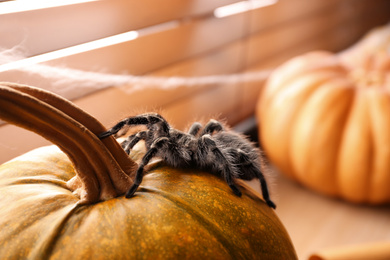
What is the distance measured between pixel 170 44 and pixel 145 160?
2.96 ft

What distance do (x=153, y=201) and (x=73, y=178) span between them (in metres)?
0.13

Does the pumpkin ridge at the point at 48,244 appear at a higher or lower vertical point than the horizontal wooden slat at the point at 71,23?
lower

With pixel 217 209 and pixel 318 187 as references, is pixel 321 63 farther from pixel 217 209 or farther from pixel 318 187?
pixel 217 209

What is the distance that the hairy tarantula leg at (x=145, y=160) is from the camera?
513mm

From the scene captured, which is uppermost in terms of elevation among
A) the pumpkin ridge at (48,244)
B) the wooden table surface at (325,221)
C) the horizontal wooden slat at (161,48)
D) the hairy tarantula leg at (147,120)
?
the horizontal wooden slat at (161,48)

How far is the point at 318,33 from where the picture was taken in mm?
2477

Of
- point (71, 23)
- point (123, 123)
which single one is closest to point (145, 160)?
point (123, 123)

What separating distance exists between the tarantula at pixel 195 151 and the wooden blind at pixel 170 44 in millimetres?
97

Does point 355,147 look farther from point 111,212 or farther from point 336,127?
point 111,212

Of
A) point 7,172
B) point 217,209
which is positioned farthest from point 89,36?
point 217,209

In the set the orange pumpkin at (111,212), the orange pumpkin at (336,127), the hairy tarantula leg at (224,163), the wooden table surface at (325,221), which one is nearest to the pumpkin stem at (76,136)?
the orange pumpkin at (111,212)

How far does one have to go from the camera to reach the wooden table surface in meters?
1.30

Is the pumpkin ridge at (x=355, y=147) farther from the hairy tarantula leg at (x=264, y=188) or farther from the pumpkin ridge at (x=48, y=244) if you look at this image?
the pumpkin ridge at (x=48, y=244)

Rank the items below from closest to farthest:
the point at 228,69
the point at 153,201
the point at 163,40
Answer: the point at 153,201 < the point at 163,40 < the point at 228,69
